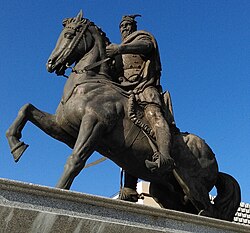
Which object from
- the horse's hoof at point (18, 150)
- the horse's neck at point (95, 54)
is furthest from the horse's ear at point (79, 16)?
the horse's hoof at point (18, 150)

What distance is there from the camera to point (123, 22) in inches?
340

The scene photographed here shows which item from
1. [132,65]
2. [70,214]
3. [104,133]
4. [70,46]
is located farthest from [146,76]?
[70,214]

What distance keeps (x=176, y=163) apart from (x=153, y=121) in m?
0.70

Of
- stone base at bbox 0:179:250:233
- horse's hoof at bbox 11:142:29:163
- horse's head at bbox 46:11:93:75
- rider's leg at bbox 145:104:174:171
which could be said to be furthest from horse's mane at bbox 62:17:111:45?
stone base at bbox 0:179:250:233

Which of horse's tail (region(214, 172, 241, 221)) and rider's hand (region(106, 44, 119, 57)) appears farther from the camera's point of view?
horse's tail (region(214, 172, 241, 221))

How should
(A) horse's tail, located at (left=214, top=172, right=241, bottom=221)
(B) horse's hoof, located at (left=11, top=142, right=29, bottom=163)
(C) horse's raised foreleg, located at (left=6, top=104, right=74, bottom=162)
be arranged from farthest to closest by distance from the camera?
(A) horse's tail, located at (left=214, top=172, right=241, bottom=221)
(C) horse's raised foreleg, located at (left=6, top=104, right=74, bottom=162)
(B) horse's hoof, located at (left=11, top=142, right=29, bottom=163)

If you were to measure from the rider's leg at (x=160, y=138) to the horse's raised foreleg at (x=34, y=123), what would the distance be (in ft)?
3.66

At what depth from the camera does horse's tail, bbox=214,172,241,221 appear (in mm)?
8070

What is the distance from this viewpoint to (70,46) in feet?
25.1

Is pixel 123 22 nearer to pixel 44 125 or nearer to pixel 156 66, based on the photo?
pixel 156 66

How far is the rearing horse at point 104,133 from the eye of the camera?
7.04 m

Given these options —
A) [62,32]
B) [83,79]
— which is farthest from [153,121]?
[62,32]

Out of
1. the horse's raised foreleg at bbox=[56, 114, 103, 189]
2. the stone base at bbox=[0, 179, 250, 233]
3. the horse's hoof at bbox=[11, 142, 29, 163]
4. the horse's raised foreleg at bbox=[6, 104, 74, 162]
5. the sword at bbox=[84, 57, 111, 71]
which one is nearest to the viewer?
the stone base at bbox=[0, 179, 250, 233]

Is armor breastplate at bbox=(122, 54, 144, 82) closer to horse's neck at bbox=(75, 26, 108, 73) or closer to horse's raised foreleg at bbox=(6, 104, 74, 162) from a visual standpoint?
horse's neck at bbox=(75, 26, 108, 73)
